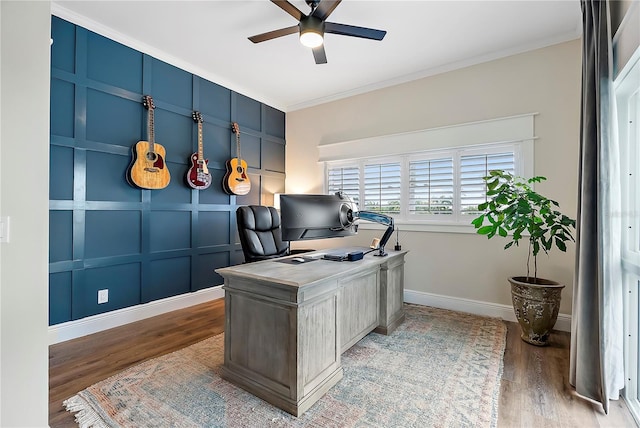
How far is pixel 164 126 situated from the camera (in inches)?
126

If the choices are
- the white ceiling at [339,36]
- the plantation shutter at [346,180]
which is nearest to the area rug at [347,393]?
the plantation shutter at [346,180]

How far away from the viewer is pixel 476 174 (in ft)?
10.7

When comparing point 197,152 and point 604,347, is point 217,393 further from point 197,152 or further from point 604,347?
point 197,152

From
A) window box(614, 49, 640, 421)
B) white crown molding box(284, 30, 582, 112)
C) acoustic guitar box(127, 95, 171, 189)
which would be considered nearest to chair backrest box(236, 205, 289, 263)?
acoustic guitar box(127, 95, 171, 189)

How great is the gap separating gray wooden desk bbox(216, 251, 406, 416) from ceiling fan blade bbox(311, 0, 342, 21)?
69.6 inches

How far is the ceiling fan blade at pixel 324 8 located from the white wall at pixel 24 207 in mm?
1487

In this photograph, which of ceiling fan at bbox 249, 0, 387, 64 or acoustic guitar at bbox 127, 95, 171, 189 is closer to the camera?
ceiling fan at bbox 249, 0, 387, 64

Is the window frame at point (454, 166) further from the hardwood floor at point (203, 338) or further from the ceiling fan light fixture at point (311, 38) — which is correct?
the ceiling fan light fixture at point (311, 38)

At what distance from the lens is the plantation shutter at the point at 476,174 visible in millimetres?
3133

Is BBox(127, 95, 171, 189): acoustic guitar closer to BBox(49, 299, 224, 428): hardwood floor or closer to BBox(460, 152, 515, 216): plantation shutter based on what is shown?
BBox(49, 299, 224, 428): hardwood floor

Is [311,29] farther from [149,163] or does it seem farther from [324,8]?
[149,163]

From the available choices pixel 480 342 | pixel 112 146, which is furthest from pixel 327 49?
pixel 480 342

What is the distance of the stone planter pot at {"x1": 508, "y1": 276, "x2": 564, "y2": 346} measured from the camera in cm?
240

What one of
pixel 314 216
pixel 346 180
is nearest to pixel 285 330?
pixel 314 216
